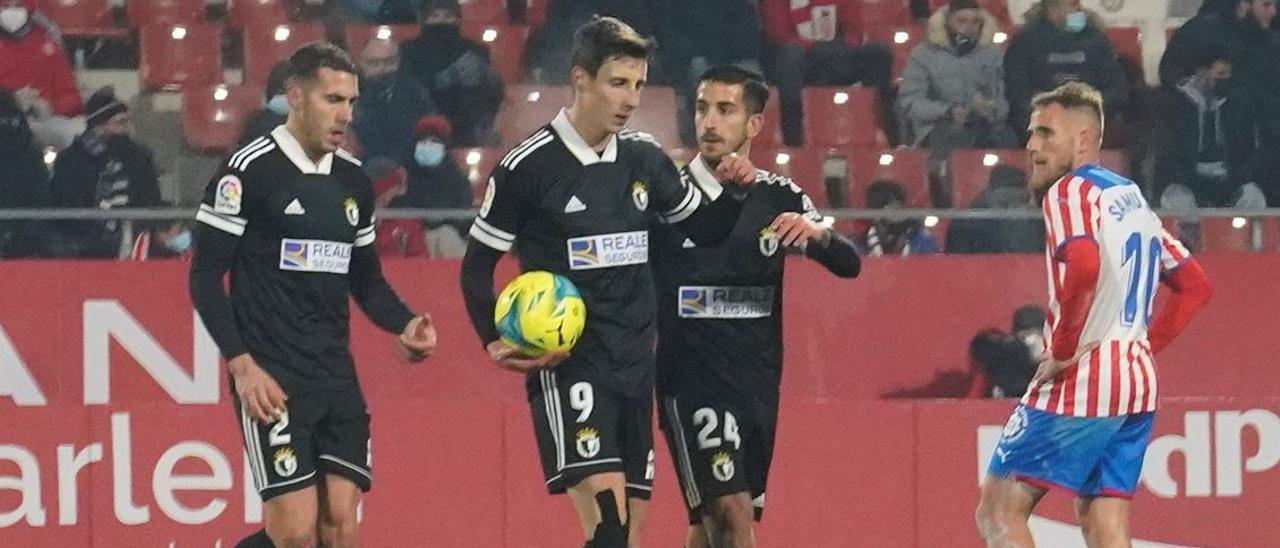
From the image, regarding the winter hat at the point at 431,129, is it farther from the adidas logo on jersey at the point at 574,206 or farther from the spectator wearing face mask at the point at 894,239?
the adidas logo on jersey at the point at 574,206

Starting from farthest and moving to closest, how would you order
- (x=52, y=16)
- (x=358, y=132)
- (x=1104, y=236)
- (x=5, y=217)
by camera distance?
1. (x=52, y=16)
2. (x=358, y=132)
3. (x=5, y=217)
4. (x=1104, y=236)

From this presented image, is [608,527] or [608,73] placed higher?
[608,73]

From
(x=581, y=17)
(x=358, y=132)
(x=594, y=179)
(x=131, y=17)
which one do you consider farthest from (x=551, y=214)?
(x=131, y=17)

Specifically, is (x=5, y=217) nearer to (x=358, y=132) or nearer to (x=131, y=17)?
(x=358, y=132)

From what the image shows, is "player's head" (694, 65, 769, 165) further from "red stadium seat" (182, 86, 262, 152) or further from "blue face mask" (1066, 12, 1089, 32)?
"blue face mask" (1066, 12, 1089, 32)

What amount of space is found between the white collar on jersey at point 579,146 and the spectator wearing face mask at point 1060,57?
16.2 feet

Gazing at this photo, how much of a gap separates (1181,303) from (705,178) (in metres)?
1.64

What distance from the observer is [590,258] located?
6875 mm

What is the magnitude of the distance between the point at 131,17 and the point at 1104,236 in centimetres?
686

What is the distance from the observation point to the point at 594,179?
6.90 metres

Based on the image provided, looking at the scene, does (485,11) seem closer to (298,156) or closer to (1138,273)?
(298,156)

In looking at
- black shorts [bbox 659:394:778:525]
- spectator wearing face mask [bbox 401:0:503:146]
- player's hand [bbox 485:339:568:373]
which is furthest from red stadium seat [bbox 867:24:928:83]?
player's hand [bbox 485:339:568:373]

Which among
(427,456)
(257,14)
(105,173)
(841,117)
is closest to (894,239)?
(841,117)

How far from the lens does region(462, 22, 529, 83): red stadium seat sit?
1172 centimetres
